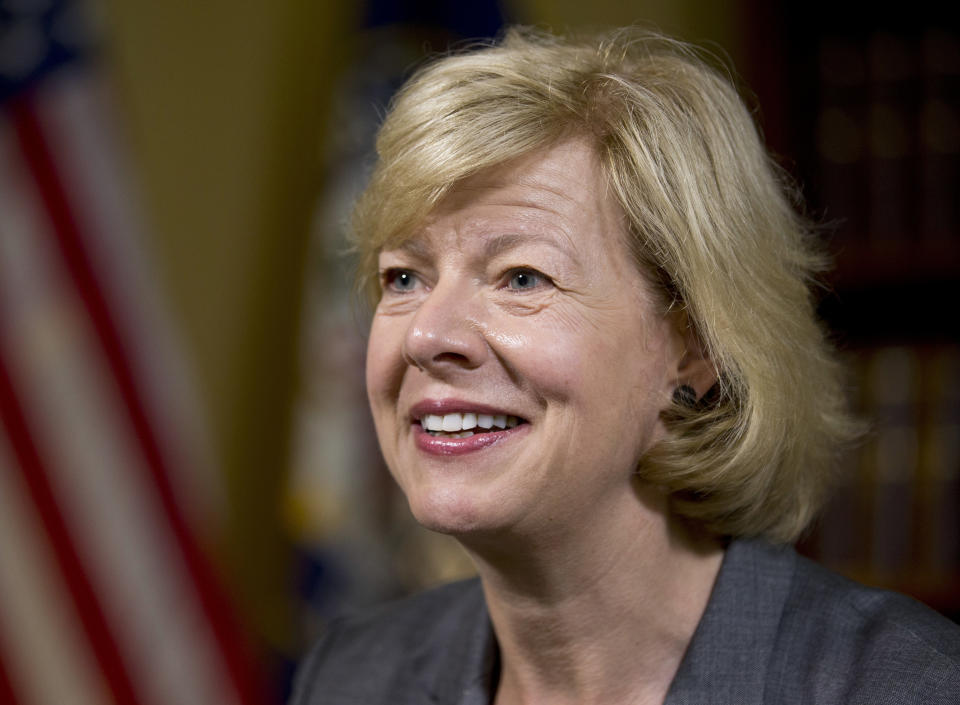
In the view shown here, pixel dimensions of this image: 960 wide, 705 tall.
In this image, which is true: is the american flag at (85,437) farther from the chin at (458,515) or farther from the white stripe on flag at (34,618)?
the chin at (458,515)

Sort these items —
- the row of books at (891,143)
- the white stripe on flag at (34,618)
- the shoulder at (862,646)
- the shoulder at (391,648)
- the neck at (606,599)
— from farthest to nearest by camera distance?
the white stripe on flag at (34,618) → the row of books at (891,143) → the shoulder at (391,648) → the neck at (606,599) → the shoulder at (862,646)

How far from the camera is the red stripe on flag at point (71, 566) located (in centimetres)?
242

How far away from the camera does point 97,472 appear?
2.46 metres

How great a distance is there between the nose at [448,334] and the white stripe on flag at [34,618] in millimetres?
1572

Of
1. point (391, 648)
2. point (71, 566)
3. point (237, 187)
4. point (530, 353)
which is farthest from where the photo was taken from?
point (237, 187)

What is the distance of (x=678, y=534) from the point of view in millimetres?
1293

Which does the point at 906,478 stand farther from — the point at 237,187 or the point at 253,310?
the point at 237,187

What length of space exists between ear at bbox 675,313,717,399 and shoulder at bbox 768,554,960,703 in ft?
0.80

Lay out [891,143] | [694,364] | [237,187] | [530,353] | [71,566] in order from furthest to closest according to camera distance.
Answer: [237,187] < [71,566] < [891,143] < [694,364] < [530,353]

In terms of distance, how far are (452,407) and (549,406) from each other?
102 millimetres

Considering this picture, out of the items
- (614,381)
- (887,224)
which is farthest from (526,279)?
(887,224)

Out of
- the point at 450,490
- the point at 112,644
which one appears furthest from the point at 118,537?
the point at 450,490

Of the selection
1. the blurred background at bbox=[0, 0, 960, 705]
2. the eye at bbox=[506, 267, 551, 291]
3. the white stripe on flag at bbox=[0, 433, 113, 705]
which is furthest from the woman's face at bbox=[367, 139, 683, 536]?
the white stripe on flag at bbox=[0, 433, 113, 705]

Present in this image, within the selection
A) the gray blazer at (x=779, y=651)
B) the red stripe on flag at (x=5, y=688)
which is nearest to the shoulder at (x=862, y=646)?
the gray blazer at (x=779, y=651)
